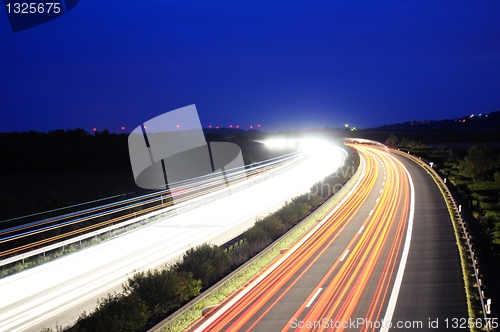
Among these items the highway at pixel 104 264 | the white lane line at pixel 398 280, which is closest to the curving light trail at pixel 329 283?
the white lane line at pixel 398 280

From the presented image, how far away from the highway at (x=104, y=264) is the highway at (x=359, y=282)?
13.1ft

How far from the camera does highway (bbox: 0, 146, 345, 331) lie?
39.3ft

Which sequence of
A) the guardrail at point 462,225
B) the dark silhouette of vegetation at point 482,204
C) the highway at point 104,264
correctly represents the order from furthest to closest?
the dark silhouette of vegetation at point 482,204 < the highway at point 104,264 < the guardrail at point 462,225

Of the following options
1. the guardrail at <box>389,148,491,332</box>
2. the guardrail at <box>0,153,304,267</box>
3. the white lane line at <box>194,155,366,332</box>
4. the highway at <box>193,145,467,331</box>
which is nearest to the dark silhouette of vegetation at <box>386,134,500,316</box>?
the guardrail at <box>389,148,491,332</box>

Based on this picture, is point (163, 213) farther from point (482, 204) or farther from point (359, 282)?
point (482, 204)

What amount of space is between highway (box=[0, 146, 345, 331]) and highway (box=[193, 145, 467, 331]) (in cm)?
399

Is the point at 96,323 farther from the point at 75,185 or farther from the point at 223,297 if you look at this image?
the point at 75,185

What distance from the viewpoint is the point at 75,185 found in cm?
4481

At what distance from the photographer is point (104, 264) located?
635 inches

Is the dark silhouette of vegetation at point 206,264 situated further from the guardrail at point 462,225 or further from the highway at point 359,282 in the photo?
the guardrail at point 462,225

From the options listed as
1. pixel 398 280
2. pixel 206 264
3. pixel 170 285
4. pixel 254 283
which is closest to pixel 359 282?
pixel 398 280

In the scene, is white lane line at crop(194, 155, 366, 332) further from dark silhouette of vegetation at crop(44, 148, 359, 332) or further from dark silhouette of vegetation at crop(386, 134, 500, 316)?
dark silhouette of vegetation at crop(386, 134, 500, 316)

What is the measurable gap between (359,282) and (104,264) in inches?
338

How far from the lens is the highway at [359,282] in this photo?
10969 mm
